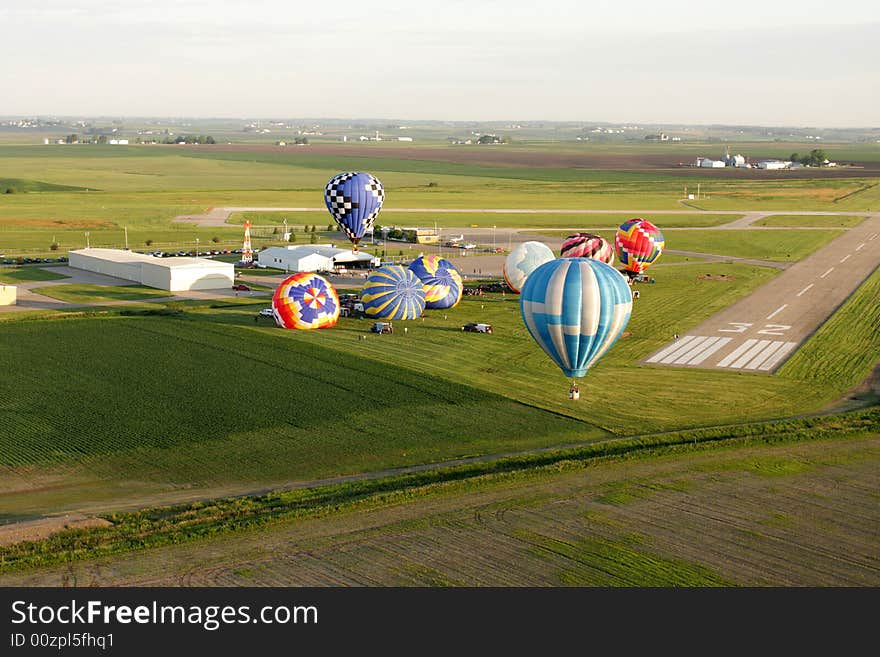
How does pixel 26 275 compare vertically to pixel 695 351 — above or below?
above

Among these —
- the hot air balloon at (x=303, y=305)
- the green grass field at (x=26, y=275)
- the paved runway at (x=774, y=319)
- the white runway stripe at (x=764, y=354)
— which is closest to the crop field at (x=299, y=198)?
the green grass field at (x=26, y=275)

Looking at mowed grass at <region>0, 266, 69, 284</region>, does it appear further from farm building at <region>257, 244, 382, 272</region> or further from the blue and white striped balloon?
the blue and white striped balloon

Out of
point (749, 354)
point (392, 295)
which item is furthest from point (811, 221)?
point (392, 295)

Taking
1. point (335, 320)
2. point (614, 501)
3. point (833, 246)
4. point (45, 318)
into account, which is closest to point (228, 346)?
point (335, 320)

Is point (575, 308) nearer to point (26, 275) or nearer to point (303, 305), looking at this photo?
point (303, 305)

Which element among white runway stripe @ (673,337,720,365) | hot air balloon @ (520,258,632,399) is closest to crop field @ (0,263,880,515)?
white runway stripe @ (673,337,720,365)

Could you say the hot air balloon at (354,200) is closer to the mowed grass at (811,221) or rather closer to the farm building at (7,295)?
the farm building at (7,295)
